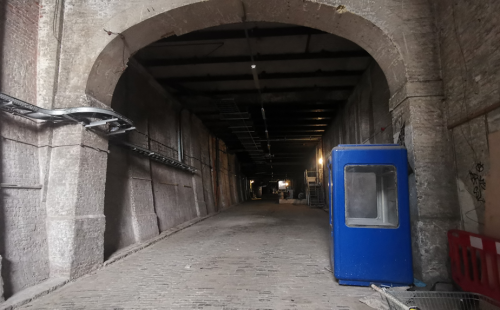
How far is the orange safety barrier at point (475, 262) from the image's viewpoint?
3079 millimetres

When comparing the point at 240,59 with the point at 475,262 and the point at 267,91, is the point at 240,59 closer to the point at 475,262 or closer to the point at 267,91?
the point at 267,91

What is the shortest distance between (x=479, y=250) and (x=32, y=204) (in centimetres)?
674

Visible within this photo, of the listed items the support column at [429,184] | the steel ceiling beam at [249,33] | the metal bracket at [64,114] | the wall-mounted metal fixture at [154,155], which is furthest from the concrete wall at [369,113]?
the wall-mounted metal fixture at [154,155]

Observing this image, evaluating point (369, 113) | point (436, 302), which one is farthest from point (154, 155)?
point (436, 302)

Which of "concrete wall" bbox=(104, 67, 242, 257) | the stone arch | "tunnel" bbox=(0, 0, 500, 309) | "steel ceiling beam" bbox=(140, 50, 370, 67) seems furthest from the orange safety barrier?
"concrete wall" bbox=(104, 67, 242, 257)

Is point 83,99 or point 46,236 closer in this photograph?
point 46,236

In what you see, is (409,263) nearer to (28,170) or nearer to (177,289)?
(177,289)

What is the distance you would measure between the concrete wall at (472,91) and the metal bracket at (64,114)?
5.92 metres

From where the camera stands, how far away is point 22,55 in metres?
4.97

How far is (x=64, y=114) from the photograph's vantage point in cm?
484

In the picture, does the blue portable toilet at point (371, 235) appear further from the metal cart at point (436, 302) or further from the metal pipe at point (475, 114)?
the metal pipe at point (475, 114)

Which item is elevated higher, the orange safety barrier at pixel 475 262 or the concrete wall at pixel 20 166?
the concrete wall at pixel 20 166

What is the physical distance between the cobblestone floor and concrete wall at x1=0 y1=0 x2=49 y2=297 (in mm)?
693

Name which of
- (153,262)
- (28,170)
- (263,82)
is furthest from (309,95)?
(28,170)
